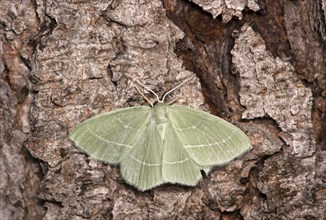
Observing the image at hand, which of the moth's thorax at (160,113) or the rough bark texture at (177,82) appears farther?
the moth's thorax at (160,113)

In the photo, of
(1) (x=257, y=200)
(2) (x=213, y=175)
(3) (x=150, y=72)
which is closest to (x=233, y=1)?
(3) (x=150, y=72)

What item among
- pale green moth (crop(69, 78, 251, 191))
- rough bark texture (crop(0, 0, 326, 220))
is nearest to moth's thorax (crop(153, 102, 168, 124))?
pale green moth (crop(69, 78, 251, 191))

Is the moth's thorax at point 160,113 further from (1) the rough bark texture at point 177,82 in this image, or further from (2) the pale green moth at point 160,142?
(1) the rough bark texture at point 177,82

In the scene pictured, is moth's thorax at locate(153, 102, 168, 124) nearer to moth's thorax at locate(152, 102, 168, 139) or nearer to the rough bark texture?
moth's thorax at locate(152, 102, 168, 139)

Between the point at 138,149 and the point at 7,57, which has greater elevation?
the point at 7,57

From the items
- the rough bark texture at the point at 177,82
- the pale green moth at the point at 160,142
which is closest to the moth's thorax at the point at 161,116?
the pale green moth at the point at 160,142

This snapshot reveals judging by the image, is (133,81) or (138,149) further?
(138,149)

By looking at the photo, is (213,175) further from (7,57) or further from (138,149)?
(7,57)
